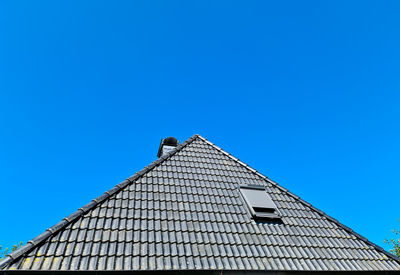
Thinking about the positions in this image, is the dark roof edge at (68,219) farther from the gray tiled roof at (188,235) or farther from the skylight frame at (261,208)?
the skylight frame at (261,208)

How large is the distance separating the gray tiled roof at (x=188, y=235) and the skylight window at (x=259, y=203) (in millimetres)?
176

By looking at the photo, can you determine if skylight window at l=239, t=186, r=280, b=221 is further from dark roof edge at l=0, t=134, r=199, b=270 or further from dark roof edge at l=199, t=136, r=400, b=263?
dark roof edge at l=0, t=134, r=199, b=270

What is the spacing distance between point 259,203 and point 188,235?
2190 mm

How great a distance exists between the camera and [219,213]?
→ 17.1ft

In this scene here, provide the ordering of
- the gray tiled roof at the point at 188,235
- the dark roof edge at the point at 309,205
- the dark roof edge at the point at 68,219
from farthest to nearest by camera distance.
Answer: the dark roof edge at the point at 309,205, the gray tiled roof at the point at 188,235, the dark roof edge at the point at 68,219

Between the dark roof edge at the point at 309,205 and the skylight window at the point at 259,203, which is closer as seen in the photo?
the dark roof edge at the point at 309,205

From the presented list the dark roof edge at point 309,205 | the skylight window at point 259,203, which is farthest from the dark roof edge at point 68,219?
the skylight window at point 259,203

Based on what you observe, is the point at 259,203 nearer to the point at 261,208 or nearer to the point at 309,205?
the point at 261,208

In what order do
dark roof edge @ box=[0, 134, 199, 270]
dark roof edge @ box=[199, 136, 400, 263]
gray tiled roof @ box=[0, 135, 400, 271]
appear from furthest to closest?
dark roof edge @ box=[199, 136, 400, 263] < gray tiled roof @ box=[0, 135, 400, 271] < dark roof edge @ box=[0, 134, 199, 270]

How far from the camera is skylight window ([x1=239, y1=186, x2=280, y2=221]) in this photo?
538 centimetres

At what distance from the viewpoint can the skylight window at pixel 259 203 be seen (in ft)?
17.7

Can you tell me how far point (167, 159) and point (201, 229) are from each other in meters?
2.80

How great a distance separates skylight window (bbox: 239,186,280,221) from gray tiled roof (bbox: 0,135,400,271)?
18 cm

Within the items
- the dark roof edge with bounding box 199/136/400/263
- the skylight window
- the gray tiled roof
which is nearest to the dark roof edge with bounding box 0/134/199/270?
the gray tiled roof
